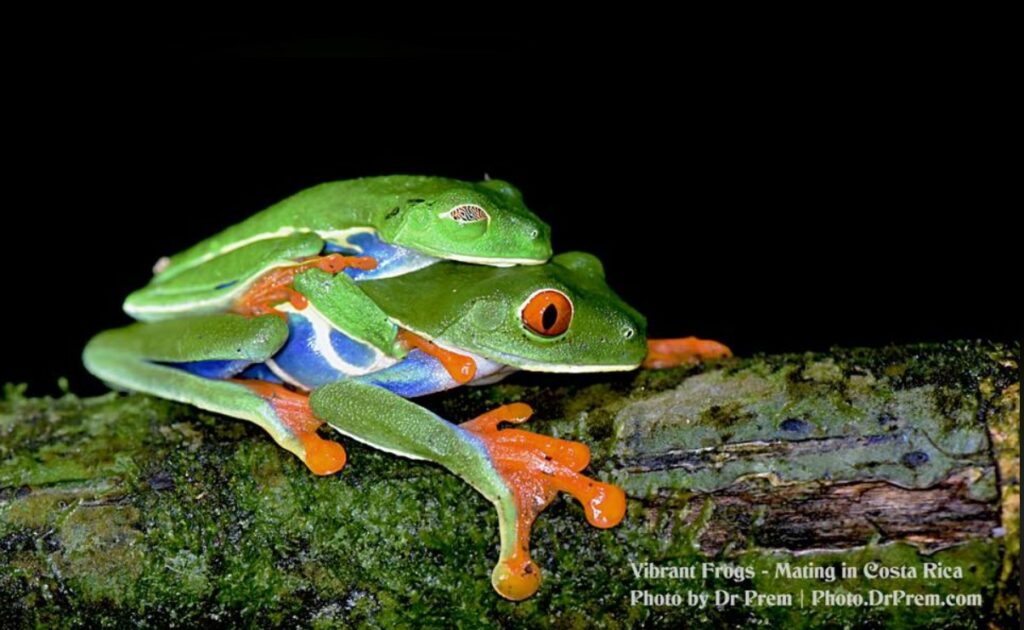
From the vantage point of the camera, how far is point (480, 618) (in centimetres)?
268

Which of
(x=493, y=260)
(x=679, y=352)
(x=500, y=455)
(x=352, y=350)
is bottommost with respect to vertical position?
(x=500, y=455)

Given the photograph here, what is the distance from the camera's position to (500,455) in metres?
2.79

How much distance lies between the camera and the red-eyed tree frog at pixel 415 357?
8.93 ft

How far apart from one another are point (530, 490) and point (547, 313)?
58cm

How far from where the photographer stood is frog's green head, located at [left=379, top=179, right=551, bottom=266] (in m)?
3.07

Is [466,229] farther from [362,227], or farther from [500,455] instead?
[500,455]

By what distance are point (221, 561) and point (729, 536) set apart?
1367 mm

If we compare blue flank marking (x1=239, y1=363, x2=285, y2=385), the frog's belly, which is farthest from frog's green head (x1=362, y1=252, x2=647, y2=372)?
blue flank marking (x1=239, y1=363, x2=285, y2=385)

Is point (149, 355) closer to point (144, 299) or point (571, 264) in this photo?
point (144, 299)

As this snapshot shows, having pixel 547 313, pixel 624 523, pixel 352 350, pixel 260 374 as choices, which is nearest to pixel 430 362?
pixel 352 350

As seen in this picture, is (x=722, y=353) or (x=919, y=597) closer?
(x=919, y=597)

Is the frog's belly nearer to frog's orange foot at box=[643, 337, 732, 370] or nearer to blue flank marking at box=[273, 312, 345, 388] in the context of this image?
blue flank marking at box=[273, 312, 345, 388]

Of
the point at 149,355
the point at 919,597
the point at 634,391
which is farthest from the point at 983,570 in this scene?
the point at 149,355

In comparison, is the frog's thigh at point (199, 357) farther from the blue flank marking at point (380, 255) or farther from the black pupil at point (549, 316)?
the black pupil at point (549, 316)
